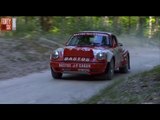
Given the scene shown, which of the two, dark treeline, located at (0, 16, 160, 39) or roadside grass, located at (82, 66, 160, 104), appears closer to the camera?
roadside grass, located at (82, 66, 160, 104)

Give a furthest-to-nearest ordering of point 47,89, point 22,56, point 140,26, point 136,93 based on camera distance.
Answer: point 140,26, point 22,56, point 47,89, point 136,93

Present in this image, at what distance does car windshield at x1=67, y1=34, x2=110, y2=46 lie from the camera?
44.1 feet

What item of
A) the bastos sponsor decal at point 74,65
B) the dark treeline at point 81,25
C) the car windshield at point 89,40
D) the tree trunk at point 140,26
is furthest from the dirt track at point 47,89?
the tree trunk at point 140,26

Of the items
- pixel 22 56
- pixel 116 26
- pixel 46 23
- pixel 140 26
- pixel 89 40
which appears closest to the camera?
pixel 89 40

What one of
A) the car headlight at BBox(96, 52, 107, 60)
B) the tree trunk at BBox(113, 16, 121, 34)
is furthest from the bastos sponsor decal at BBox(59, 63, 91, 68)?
the tree trunk at BBox(113, 16, 121, 34)

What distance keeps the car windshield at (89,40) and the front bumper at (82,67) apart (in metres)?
0.94

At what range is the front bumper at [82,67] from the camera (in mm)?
12617

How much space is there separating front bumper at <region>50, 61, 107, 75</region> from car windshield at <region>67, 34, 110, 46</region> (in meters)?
0.94

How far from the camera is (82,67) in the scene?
12.6 meters

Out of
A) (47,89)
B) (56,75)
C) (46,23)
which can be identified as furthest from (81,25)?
(47,89)

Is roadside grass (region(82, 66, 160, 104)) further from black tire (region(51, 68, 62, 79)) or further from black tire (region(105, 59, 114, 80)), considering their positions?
black tire (region(51, 68, 62, 79))

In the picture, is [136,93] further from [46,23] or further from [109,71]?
[46,23]

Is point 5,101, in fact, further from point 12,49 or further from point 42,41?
point 42,41

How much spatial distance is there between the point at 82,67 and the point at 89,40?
3.94 feet
